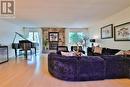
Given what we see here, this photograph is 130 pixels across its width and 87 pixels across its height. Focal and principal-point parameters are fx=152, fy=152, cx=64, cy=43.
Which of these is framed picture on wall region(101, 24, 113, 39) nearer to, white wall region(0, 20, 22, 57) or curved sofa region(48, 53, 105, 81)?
curved sofa region(48, 53, 105, 81)

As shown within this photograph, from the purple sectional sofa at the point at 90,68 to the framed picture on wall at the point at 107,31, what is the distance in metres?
3.47

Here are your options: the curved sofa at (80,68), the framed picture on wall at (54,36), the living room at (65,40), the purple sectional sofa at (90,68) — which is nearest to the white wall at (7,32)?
the living room at (65,40)

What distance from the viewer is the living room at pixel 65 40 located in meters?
4.14

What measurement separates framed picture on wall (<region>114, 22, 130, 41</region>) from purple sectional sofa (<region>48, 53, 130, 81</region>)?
6.49 ft

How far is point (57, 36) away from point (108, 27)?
20.8ft

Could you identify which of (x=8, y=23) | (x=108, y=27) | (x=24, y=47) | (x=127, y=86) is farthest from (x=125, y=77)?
(x=8, y=23)

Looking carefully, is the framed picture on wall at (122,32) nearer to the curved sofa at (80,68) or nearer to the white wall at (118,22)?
the white wall at (118,22)

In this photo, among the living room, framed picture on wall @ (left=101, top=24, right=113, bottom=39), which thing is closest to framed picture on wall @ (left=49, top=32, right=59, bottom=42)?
the living room

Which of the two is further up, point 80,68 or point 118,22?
point 118,22

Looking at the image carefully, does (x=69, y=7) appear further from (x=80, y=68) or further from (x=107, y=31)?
(x=107, y=31)

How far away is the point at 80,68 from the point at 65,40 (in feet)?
31.2

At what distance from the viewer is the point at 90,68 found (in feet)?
13.7

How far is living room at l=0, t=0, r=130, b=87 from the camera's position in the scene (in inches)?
163

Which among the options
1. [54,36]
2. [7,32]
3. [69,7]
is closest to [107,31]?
[69,7]
